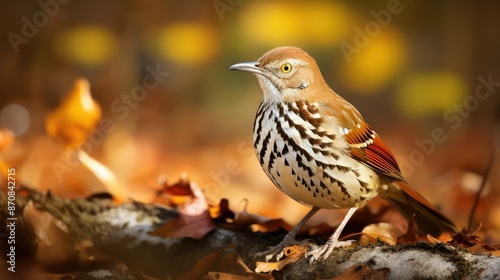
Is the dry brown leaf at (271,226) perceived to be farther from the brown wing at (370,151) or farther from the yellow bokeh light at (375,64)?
the yellow bokeh light at (375,64)

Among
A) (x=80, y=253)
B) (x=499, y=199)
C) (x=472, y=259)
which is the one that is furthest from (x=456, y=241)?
(x=499, y=199)

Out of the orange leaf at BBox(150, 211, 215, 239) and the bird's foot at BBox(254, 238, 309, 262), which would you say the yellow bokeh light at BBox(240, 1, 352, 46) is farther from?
the bird's foot at BBox(254, 238, 309, 262)

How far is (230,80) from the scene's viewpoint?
7.77 metres

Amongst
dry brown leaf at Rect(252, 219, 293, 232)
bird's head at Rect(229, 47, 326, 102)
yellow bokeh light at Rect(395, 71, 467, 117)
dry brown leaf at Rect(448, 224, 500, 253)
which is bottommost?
dry brown leaf at Rect(448, 224, 500, 253)

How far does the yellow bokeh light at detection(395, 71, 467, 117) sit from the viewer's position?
7.91 meters

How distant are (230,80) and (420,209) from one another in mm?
4309
